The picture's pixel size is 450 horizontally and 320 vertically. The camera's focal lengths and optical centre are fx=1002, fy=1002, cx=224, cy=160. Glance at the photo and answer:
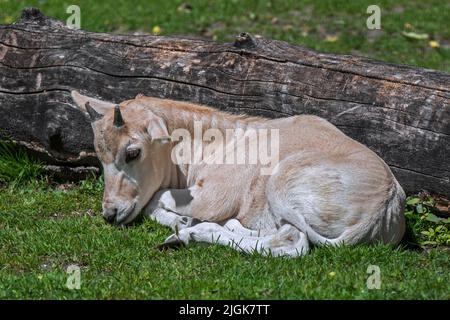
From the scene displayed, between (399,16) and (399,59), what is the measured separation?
1.91m

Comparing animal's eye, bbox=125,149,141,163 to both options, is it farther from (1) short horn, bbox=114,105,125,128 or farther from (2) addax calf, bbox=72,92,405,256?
(1) short horn, bbox=114,105,125,128

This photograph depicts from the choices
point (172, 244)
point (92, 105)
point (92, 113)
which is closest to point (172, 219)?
point (172, 244)

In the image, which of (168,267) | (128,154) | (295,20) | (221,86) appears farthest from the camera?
(295,20)

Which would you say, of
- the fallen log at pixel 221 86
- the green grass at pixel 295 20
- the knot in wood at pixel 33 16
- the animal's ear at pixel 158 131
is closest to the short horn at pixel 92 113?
the animal's ear at pixel 158 131

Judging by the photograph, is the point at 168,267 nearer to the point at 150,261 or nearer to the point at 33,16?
the point at 150,261

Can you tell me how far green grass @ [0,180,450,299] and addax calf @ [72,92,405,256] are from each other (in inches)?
7.2

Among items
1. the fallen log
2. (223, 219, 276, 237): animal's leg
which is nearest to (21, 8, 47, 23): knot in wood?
the fallen log

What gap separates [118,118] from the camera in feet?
27.0

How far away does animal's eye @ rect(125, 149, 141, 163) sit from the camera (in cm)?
837

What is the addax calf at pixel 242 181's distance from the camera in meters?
7.88

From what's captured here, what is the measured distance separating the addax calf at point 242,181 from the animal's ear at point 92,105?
1 cm

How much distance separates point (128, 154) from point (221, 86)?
1.54 meters
